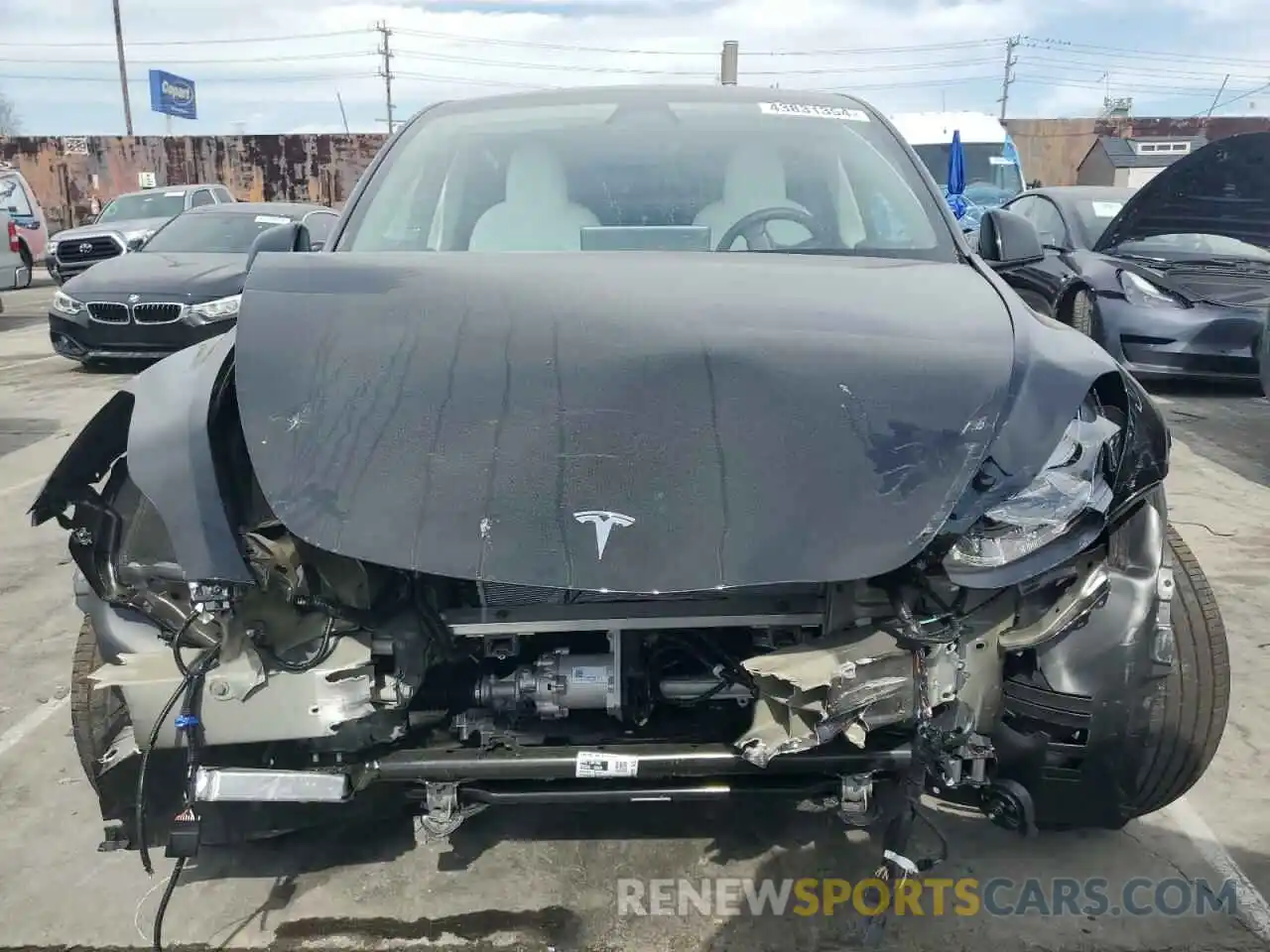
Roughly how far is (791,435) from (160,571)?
1.22m

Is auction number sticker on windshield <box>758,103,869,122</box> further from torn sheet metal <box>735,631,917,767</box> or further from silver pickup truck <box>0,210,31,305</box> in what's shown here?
silver pickup truck <box>0,210,31,305</box>

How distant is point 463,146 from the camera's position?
3.29 metres

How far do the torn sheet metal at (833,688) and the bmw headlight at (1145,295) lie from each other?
6.49 m

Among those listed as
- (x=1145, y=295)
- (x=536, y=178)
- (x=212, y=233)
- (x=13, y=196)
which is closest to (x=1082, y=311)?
(x=1145, y=295)

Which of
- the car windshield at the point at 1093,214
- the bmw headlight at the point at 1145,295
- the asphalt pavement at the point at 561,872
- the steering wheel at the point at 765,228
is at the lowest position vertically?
the asphalt pavement at the point at 561,872

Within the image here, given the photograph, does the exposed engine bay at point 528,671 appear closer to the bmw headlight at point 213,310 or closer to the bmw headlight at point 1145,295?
the bmw headlight at point 1145,295

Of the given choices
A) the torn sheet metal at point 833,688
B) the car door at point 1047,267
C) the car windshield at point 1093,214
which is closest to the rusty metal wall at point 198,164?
the car door at point 1047,267

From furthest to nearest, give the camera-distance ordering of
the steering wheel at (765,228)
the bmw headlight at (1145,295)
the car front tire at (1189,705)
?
the bmw headlight at (1145,295)
the steering wheel at (765,228)
the car front tire at (1189,705)

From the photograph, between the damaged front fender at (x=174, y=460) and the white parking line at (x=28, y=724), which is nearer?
the damaged front fender at (x=174, y=460)

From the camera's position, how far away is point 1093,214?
343 inches

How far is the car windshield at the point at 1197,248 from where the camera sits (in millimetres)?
7941

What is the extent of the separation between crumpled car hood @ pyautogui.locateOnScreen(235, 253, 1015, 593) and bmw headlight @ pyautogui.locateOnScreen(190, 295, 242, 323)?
713 cm

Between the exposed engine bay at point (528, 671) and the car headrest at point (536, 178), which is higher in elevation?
the car headrest at point (536, 178)

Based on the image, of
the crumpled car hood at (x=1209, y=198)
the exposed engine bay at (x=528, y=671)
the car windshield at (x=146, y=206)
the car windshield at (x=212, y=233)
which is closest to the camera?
the exposed engine bay at (x=528, y=671)
